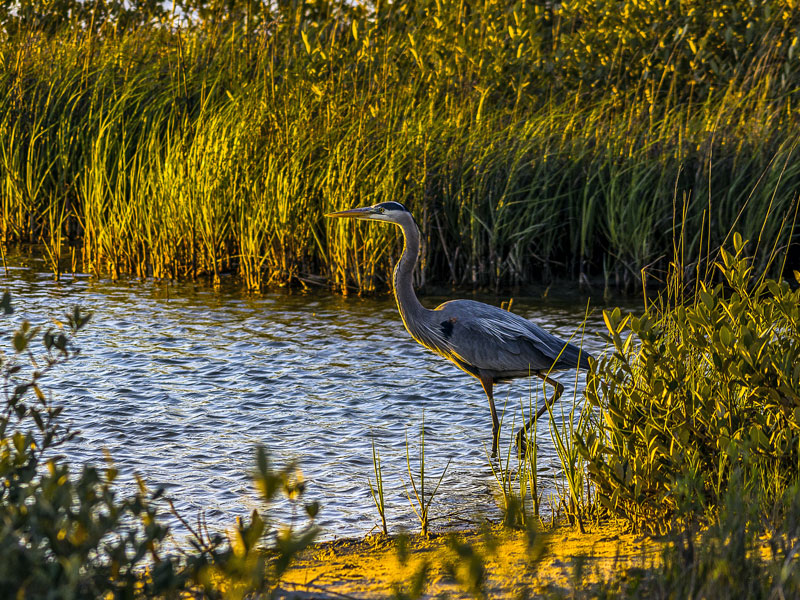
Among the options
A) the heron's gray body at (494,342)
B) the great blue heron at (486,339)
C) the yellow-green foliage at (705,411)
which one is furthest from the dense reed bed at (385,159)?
the yellow-green foliage at (705,411)

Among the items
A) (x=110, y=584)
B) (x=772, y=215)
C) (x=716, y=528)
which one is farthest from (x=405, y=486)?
(x=772, y=215)

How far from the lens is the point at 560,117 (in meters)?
10.7

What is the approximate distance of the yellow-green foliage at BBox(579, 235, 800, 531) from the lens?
392 centimetres

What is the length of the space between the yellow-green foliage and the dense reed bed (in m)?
4.34

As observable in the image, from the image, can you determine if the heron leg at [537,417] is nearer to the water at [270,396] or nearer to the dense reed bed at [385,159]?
the water at [270,396]

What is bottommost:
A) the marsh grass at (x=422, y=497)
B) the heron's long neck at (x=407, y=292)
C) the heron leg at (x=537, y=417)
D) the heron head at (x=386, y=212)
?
the marsh grass at (x=422, y=497)

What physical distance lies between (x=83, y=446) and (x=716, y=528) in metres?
3.47

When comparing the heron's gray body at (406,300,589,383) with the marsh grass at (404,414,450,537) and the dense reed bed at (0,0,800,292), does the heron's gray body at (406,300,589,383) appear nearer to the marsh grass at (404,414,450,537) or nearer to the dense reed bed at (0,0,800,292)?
the marsh grass at (404,414,450,537)

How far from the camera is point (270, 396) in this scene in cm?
652

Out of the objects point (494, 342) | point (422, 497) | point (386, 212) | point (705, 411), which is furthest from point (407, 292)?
point (705, 411)

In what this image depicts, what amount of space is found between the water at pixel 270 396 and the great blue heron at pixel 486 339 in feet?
1.10

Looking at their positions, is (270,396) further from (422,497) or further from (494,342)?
(422,497)

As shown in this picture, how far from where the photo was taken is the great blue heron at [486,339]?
614 centimetres

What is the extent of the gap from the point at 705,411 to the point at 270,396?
3137mm
